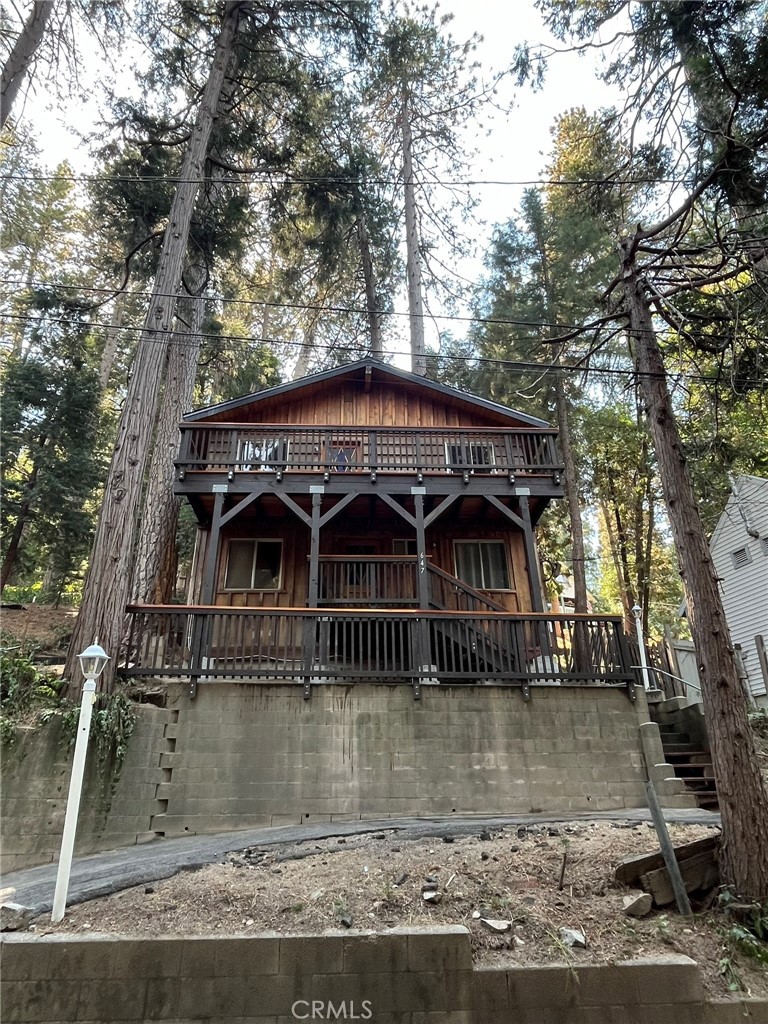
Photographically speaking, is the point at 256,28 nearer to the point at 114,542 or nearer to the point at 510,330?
the point at 510,330

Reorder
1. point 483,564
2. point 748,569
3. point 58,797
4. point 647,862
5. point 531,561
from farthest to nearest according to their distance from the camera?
point 748,569
point 483,564
point 531,561
point 58,797
point 647,862

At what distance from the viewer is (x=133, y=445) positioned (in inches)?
318

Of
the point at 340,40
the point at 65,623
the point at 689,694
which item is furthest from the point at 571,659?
the point at 340,40

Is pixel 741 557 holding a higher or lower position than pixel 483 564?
higher

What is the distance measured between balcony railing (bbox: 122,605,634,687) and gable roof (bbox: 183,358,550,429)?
5333mm

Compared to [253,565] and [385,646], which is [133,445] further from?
[385,646]

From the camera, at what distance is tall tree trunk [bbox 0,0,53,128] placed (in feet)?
26.1

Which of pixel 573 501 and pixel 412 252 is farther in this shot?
pixel 412 252

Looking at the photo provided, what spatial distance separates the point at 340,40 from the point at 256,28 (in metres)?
1.99

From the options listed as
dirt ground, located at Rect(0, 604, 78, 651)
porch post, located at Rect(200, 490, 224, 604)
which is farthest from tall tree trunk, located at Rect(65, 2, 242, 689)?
dirt ground, located at Rect(0, 604, 78, 651)

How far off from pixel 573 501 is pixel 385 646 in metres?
10.5

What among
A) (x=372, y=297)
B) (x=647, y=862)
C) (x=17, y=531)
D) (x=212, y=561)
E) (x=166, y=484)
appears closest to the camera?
(x=647, y=862)

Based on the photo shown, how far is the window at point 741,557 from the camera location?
593 inches

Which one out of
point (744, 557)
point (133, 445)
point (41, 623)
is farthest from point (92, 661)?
point (744, 557)
